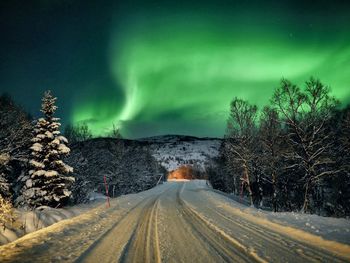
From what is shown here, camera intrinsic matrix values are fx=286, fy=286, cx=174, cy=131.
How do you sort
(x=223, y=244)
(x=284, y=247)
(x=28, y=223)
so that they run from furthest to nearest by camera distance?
1. (x=28, y=223)
2. (x=223, y=244)
3. (x=284, y=247)

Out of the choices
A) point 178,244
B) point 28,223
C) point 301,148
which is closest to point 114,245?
point 178,244

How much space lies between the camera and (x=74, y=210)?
18953 mm

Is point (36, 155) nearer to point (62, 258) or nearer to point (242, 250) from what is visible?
point (62, 258)

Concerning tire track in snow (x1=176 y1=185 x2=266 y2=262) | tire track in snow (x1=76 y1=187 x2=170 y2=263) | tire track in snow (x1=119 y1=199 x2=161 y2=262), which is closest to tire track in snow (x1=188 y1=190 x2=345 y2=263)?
tire track in snow (x1=176 y1=185 x2=266 y2=262)

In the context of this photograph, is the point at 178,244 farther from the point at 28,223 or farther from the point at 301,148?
the point at 301,148

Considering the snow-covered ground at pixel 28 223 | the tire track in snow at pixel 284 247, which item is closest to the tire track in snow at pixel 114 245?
the tire track in snow at pixel 284 247

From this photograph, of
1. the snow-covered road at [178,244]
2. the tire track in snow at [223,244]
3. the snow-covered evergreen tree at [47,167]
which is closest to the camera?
the tire track in snow at [223,244]

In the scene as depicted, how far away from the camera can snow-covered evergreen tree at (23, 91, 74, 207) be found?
18.8 m

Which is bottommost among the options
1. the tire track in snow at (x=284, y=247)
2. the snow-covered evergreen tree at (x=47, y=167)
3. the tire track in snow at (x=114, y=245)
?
the tire track in snow at (x=114, y=245)

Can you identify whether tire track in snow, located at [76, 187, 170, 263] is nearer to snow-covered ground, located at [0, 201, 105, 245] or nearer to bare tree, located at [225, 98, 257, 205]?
snow-covered ground, located at [0, 201, 105, 245]

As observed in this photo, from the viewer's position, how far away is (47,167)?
19672 millimetres

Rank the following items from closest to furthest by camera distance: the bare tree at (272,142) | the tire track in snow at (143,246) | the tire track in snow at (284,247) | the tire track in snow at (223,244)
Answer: the tire track in snow at (284,247)
the tire track in snow at (223,244)
the tire track in snow at (143,246)
the bare tree at (272,142)

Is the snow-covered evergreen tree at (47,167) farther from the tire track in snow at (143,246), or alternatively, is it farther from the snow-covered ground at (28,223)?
the tire track in snow at (143,246)

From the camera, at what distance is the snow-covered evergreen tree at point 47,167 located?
18.8 metres
